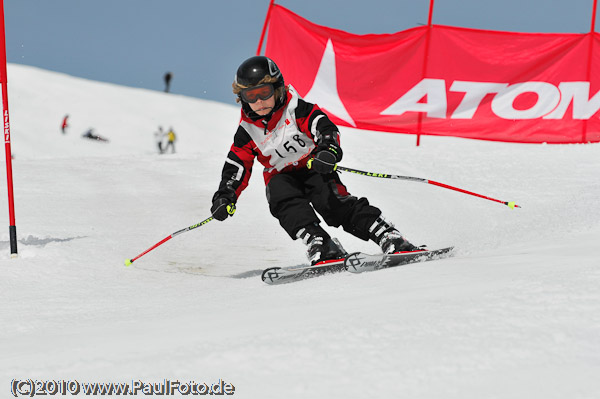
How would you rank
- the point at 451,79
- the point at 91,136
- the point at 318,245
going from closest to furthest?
the point at 318,245, the point at 451,79, the point at 91,136

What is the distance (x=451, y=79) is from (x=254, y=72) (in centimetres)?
592

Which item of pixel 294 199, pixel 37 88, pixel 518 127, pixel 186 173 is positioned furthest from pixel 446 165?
pixel 37 88

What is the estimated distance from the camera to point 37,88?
35.3 m

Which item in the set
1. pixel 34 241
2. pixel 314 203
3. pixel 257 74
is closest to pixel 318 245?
pixel 314 203

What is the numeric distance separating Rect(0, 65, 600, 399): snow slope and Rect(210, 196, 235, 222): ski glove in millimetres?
407

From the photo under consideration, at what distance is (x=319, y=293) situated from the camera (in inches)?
105

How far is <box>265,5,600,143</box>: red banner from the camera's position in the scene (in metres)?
9.00

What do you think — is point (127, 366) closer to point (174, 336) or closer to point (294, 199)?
point (174, 336)

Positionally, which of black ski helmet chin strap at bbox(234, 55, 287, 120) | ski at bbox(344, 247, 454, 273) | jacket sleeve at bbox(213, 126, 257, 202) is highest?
black ski helmet chin strap at bbox(234, 55, 287, 120)

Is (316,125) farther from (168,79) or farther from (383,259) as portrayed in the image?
(168,79)

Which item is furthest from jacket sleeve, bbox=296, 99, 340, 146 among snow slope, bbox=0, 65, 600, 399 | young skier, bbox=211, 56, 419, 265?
snow slope, bbox=0, 65, 600, 399

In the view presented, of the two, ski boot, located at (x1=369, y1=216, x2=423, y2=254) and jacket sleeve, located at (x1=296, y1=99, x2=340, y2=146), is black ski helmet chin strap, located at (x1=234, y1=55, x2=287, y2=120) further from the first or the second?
ski boot, located at (x1=369, y1=216, x2=423, y2=254)

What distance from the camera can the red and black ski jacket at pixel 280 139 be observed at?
389 centimetres

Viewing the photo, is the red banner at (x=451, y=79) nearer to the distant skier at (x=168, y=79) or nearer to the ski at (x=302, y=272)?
the ski at (x=302, y=272)
